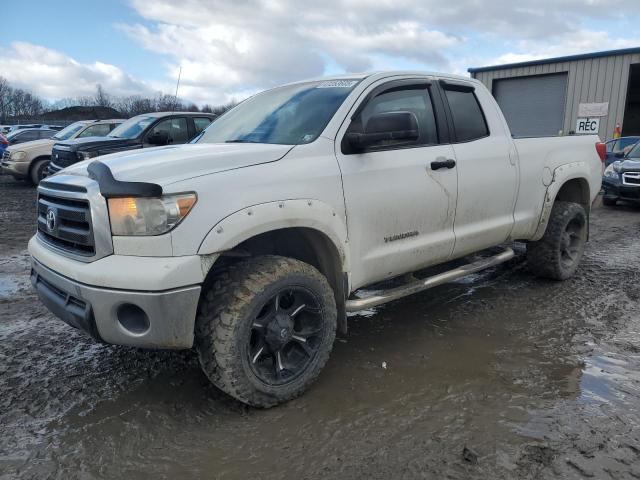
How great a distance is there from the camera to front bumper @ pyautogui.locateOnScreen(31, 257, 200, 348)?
100.0 inches

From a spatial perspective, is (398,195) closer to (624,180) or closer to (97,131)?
(624,180)

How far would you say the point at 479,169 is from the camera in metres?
4.12

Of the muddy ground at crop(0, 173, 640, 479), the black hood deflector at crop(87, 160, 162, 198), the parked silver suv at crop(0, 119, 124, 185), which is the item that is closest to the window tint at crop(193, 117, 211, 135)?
the parked silver suv at crop(0, 119, 124, 185)

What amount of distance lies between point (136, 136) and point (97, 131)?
3.97m

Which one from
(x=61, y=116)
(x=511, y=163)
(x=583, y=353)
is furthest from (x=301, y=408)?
(x=61, y=116)

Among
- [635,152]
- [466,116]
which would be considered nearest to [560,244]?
[466,116]

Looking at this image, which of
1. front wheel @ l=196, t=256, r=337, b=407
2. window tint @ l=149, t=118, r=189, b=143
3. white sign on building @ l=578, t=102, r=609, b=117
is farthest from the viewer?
white sign on building @ l=578, t=102, r=609, b=117

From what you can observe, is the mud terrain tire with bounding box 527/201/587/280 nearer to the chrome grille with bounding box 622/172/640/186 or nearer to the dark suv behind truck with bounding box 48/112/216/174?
the chrome grille with bounding box 622/172/640/186

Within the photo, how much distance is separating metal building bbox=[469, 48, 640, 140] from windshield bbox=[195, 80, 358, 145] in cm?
1545

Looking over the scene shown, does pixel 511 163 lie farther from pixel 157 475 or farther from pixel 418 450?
pixel 157 475

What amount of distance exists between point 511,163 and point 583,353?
1.64 meters

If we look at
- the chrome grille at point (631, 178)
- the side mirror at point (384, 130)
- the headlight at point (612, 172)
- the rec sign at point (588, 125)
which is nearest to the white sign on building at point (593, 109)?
the rec sign at point (588, 125)

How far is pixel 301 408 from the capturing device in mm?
3035

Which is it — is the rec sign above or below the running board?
above
